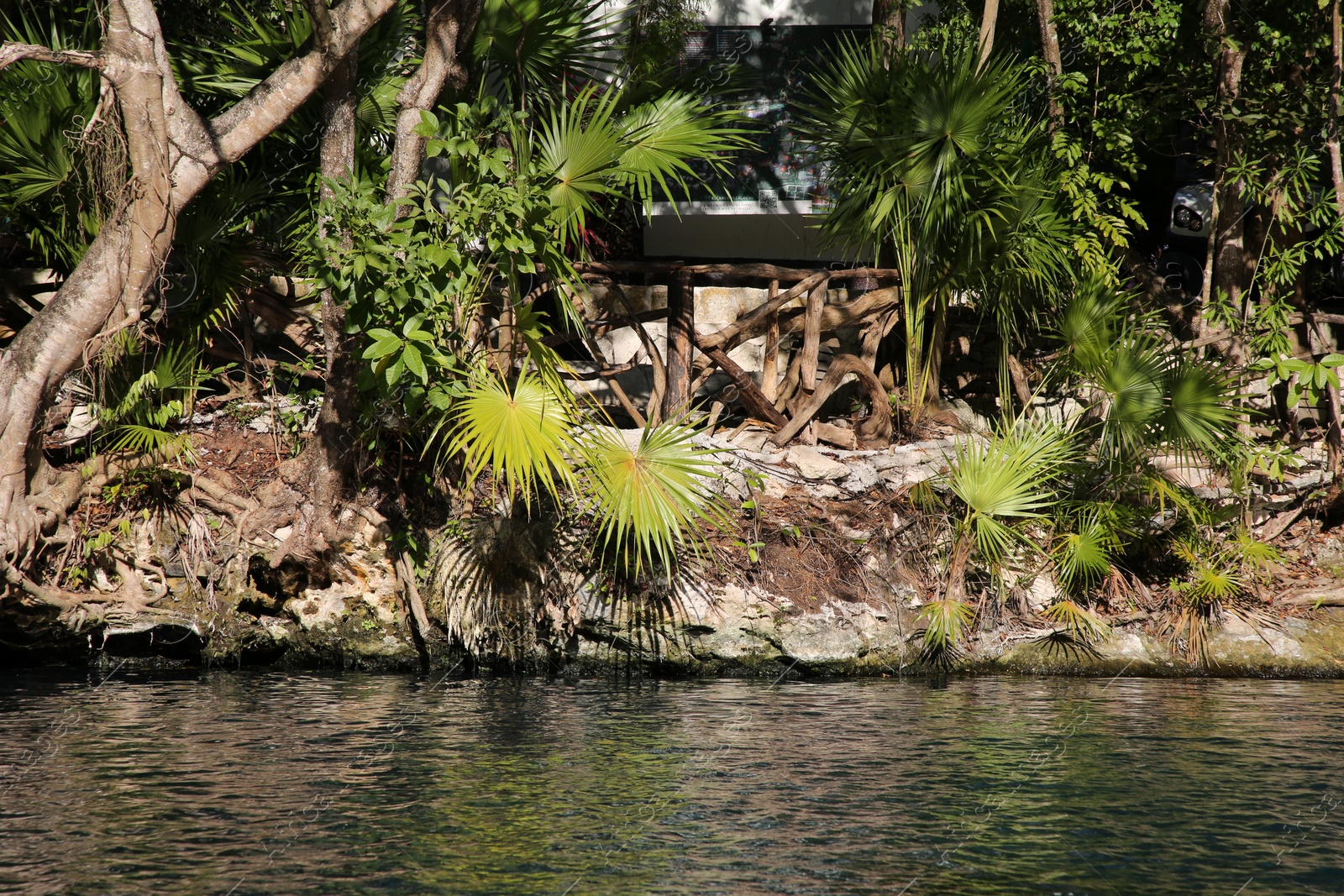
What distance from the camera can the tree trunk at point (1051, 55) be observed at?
371 inches

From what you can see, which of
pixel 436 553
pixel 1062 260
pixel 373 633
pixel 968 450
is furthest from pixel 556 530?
pixel 1062 260

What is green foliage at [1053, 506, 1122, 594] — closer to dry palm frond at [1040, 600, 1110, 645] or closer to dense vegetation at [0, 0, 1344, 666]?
dense vegetation at [0, 0, 1344, 666]

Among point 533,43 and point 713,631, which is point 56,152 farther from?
point 713,631

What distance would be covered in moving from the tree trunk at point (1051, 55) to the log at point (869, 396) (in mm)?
2517

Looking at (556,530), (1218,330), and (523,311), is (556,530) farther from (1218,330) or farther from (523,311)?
(1218,330)

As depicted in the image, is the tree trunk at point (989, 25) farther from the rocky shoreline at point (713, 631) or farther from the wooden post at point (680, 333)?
the rocky shoreline at point (713, 631)

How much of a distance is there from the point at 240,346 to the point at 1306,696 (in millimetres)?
7700

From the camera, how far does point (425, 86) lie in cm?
745

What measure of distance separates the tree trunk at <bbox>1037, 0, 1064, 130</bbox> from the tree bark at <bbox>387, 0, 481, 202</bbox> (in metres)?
4.73

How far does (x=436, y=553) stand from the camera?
7699 millimetres

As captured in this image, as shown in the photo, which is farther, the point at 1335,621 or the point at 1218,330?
the point at 1218,330

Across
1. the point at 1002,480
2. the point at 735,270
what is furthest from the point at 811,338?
the point at 1002,480

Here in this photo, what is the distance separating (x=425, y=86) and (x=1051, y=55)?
17.0 ft

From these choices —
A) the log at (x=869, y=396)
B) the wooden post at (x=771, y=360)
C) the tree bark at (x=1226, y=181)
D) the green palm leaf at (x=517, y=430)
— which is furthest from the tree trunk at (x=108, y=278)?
the tree bark at (x=1226, y=181)
